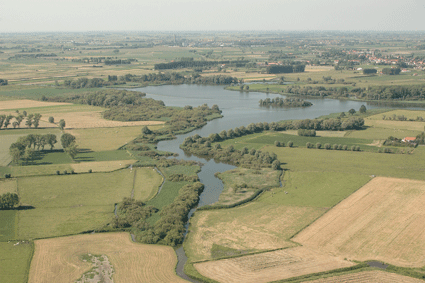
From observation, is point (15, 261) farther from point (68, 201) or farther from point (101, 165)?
point (101, 165)

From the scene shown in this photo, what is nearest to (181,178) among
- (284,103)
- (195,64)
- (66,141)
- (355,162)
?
(66,141)

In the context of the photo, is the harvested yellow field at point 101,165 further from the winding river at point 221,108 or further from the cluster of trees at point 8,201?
the cluster of trees at point 8,201

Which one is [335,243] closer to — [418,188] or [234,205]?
[234,205]

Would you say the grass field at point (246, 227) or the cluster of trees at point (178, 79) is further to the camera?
the cluster of trees at point (178, 79)

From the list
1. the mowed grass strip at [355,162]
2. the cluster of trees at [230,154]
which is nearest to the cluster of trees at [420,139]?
the mowed grass strip at [355,162]

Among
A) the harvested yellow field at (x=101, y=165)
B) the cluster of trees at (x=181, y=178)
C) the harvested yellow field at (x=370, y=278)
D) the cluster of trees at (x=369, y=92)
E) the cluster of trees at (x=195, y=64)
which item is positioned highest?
the cluster of trees at (x=195, y=64)

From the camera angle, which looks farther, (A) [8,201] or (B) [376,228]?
(A) [8,201]

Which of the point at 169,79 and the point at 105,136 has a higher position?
the point at 169,79
